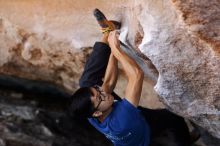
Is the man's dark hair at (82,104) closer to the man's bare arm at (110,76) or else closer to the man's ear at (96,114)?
the man's ear at (96,114)

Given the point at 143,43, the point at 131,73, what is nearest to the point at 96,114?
the point at 131,73

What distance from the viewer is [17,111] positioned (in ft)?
8.64

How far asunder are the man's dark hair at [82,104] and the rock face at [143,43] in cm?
26

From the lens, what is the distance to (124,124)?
1793 millimetres

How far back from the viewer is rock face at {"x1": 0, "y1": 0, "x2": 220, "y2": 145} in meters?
1.53

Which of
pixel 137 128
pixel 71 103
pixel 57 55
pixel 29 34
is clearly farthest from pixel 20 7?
pixel 137 128

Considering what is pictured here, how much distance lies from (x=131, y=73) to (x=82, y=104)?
224 mm

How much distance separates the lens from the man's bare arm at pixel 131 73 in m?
1.80

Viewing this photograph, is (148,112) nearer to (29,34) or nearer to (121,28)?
(121,28)

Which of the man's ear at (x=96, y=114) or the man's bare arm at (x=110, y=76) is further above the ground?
the man's bare arm at (x=110, y=76)

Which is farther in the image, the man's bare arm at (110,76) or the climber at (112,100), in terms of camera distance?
the man's bare arm at (110,76)

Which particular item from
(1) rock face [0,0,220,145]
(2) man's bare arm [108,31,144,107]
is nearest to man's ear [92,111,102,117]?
(2) man's bare arm [108,31,144,107]

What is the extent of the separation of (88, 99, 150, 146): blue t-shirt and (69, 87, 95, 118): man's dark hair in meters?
0.10

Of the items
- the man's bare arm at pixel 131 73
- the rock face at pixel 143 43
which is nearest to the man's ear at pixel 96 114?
the man's bare arm at pixel 131 73
